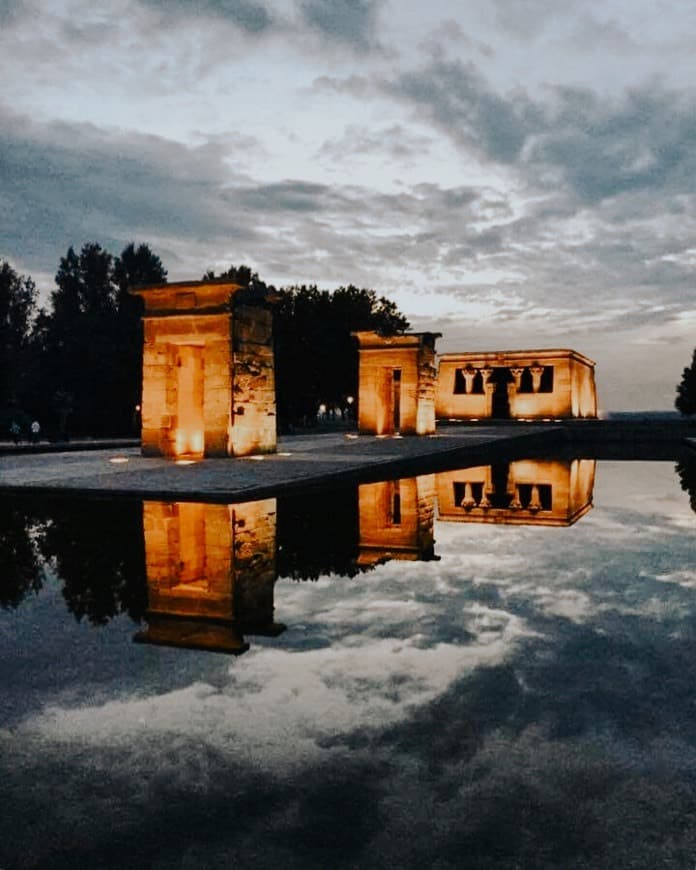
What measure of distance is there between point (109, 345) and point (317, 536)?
116 feet

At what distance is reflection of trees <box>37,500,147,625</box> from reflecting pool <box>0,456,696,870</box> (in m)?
0.03

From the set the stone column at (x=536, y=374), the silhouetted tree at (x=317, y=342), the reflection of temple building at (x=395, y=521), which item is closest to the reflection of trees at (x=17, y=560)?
the reflection of temple building at (x=395, y=521)

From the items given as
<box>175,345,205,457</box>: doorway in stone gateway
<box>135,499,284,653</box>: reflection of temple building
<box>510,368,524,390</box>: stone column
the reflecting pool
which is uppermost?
<box>510,368,524,390</box>: stone column

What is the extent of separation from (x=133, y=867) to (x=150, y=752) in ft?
2.42

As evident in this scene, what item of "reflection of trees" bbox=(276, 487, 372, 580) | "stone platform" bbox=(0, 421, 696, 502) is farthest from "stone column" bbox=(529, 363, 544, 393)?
"reflection of trees" bbox=(276, 487, 372, 580)

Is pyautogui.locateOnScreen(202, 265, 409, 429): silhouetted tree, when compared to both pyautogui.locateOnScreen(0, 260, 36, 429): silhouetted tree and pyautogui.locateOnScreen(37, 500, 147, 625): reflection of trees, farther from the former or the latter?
pyautogui.locateOnScreen(37, 500, 147, 625): reflection of trees

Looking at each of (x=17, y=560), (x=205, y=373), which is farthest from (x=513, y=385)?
(x=17, y=560)

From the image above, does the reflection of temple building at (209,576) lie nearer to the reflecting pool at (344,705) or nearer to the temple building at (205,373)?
the reflecting pool at (344,705)

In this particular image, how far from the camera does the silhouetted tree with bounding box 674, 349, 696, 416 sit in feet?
180

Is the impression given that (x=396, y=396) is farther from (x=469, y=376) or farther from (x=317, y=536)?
(x=317, y=536)

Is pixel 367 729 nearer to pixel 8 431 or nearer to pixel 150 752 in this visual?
pixel 150 752

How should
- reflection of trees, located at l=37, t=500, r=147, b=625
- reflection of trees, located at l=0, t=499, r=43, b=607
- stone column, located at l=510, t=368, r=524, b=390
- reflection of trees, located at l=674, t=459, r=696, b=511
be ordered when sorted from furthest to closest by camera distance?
1. stone column, located at l=510, t=368, r=524, b=390
2. reflection of trees, located at l=674, t=459, r=696, b=511
3. reflection of trees, located at l=0, t=499, r=43, b=607
4. reflection of trees, located at l=37, t=500, r=147, b=625

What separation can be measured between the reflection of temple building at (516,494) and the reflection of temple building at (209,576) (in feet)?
9.28

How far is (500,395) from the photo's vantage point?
4638 centimetres
